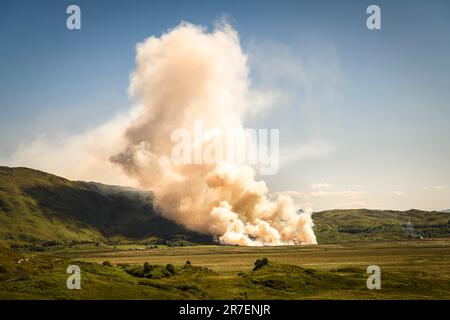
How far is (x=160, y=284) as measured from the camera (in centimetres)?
10044

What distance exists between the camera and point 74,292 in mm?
82375

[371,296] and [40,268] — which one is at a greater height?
[40,268]
